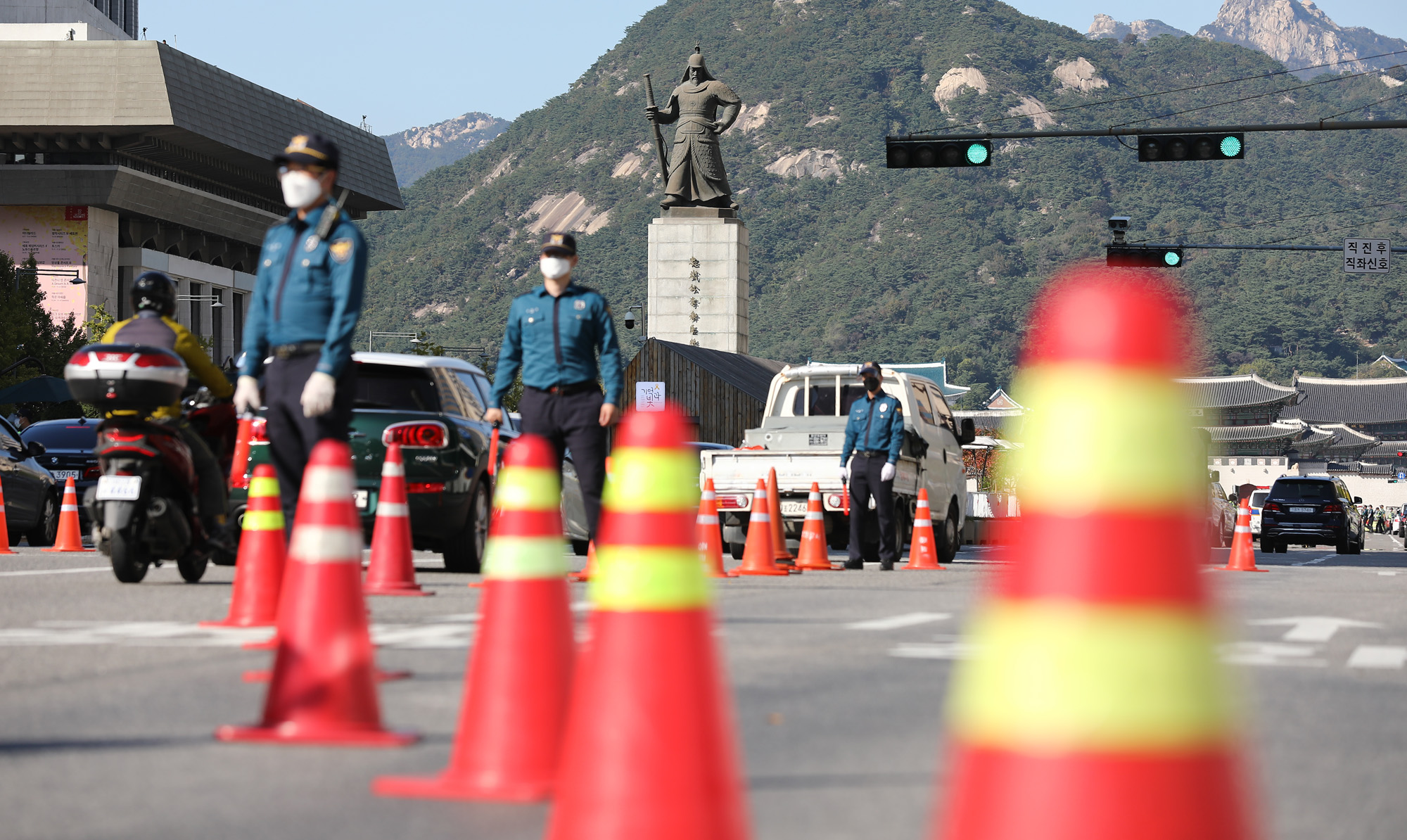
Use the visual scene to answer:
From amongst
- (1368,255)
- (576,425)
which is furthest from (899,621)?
(1368,255)

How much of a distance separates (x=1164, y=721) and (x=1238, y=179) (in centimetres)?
19021

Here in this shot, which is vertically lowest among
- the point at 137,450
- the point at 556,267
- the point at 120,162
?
A: the point at 137,450

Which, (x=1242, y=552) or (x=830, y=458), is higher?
(x=830, y=458)

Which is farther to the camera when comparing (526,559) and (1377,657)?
(1377,657)

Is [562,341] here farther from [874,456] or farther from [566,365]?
[874,456]

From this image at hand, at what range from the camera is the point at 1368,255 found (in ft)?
113

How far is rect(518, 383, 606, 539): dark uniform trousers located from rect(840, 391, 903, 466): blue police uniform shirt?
6.20 meters

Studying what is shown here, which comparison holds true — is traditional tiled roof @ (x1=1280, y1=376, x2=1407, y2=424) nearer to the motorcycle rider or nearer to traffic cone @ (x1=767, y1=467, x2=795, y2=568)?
traffic cone @ (x1=767, y1=467, x2=795, y2=568)

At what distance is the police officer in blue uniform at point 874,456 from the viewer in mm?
16156

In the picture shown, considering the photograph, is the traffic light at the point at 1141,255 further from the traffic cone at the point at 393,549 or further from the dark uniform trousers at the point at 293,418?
the dark uniform trousers at the point at 293,418

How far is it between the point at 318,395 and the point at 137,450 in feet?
8.77

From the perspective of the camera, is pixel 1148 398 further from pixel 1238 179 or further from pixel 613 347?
pixel 1238 179

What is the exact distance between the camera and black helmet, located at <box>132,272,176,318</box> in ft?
35.4

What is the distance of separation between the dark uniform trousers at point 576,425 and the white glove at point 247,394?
2.03 m
